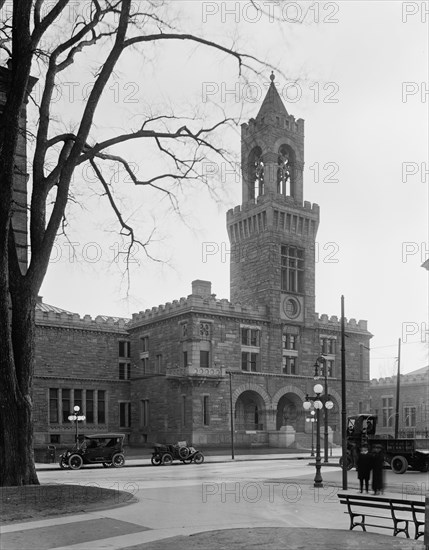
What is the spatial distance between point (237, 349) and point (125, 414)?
11850 millimetres

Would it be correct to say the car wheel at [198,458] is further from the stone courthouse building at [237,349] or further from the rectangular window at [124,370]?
the rectangular window at [124,370]

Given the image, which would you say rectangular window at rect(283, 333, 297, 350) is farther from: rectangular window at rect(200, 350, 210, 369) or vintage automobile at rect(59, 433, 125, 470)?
vintage automobile at rect(59, 433, 125, 470)

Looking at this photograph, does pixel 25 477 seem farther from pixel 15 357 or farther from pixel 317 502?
pixel 317 502

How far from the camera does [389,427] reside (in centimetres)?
7688

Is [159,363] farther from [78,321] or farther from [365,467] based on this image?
[365,467]

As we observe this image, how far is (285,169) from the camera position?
206 ft

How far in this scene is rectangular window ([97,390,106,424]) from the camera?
192ft

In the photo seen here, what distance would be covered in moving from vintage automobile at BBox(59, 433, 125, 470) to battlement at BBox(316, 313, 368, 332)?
29.4 metres

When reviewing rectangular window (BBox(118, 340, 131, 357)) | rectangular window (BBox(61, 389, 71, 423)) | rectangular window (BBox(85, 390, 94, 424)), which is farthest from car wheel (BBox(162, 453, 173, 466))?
rectangular window (BBox(118, 340, 131, 357))

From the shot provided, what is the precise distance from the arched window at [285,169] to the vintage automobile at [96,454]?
3250cm

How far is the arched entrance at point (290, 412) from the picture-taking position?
A: 59.5 meters

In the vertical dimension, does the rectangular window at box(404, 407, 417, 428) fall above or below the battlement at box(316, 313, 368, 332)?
below

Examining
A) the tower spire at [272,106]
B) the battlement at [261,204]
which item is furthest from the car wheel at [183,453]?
the tower spire at [272,106]

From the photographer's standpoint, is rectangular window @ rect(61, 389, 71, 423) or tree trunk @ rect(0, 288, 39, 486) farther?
rectangular window @ rect(61, 389, 71, 423)
